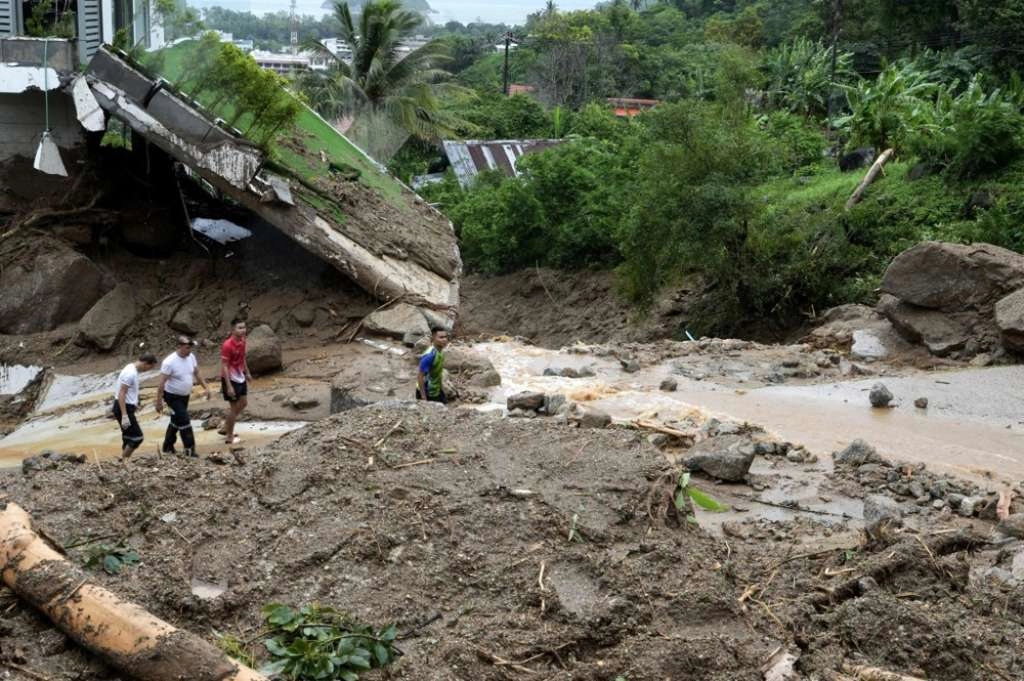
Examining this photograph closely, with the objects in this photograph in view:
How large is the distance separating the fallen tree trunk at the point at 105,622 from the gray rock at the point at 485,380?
8504 millimetres

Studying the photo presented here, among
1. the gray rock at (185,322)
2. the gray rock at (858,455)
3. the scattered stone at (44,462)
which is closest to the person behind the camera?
the scattered stone at (44,462)

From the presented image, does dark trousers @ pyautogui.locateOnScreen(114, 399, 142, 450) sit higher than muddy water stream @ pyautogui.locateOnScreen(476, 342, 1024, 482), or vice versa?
dark trousers @ pyautogui.locateOnScreen(114, 399, 142, 450)

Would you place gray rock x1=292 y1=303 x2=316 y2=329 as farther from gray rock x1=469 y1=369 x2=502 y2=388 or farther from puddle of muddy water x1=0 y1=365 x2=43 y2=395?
gray rock x1=469 y1=369 x2=502 y2=388

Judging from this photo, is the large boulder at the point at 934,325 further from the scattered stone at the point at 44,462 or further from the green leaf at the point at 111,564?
the green leaf at the point at 111,564

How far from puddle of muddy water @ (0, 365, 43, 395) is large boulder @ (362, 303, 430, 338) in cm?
450

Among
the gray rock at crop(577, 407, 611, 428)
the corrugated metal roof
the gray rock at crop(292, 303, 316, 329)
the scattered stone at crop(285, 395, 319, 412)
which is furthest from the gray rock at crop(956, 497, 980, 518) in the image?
the corrugated metal roof

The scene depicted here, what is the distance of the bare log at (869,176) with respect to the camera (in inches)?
1075

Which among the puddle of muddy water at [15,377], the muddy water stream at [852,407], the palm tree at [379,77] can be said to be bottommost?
the puddle of muddy water at [15,377]

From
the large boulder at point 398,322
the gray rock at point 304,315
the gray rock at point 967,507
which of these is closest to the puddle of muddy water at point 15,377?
the gray rock at point 304,315

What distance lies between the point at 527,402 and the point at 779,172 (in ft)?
67.4

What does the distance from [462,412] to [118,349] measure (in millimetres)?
9719

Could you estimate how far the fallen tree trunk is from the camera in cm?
535

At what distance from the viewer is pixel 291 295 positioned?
17844mm

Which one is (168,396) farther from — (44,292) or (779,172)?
(779,172)
